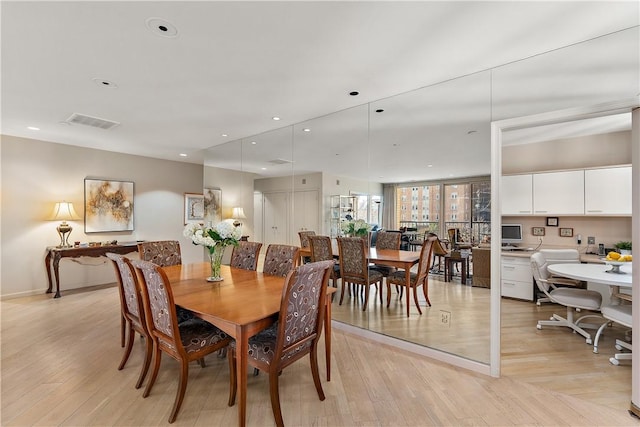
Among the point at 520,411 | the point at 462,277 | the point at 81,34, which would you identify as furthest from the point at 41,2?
the point at 520,411

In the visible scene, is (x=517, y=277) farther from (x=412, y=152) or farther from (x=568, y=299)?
(x=412, y=152)

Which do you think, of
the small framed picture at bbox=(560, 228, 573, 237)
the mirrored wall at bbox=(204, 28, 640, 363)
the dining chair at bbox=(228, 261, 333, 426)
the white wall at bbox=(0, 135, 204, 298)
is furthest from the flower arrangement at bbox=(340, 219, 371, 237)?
the white wall at bbox=(0, 135, 204, 298)

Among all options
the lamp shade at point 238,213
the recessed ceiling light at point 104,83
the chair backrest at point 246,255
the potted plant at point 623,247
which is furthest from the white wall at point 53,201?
the potted plant at point 623,247

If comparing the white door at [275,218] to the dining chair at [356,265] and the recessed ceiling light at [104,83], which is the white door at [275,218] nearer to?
the dining chair at [356,265]

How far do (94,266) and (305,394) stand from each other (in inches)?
206

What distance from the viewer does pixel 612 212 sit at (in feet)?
13.0

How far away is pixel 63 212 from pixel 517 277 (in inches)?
278

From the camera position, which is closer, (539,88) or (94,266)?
(539,88)

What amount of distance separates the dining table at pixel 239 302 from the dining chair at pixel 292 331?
13 cm

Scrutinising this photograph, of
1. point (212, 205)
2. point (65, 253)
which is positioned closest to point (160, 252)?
point (212, 205)

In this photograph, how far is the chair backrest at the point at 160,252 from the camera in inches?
130

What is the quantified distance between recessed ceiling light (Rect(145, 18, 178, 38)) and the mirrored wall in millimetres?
2039

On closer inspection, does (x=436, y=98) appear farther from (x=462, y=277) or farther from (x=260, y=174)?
(x=260, y=174)

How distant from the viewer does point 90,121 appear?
12.7 ft
